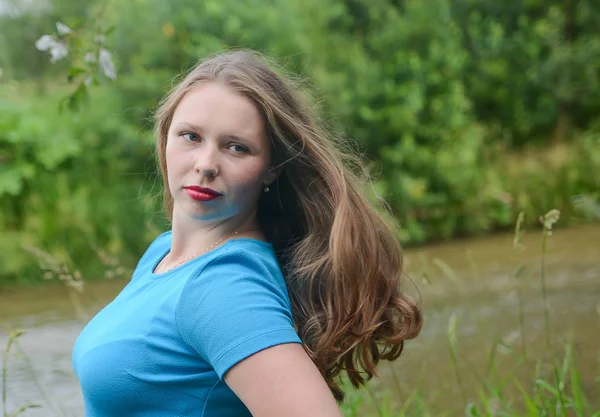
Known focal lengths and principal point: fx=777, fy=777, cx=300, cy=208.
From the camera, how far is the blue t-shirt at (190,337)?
1.21 m

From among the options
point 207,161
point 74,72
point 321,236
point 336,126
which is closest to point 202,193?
point 207,161

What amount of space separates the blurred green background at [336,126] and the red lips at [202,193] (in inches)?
228

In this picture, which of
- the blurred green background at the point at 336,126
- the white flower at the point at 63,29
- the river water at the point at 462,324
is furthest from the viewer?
the blurred green background at the point at 336,126

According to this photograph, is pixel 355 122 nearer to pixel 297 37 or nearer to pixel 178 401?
pixel 297 37

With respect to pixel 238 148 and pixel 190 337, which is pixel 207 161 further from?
pixel 190 337

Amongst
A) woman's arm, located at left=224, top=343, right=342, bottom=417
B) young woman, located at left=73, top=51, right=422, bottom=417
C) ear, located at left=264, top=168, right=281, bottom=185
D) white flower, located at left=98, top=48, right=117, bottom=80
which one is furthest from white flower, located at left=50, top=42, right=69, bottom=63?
woman's arm, located at left=224, top=343, right=342, bottom=417

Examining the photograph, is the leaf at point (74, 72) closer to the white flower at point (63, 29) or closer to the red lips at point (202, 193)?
the white flower at point (63, 29)

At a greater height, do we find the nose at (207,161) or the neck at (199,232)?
the nose at (207,161)

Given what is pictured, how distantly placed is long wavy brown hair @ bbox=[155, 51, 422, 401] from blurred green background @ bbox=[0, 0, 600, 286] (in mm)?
5675

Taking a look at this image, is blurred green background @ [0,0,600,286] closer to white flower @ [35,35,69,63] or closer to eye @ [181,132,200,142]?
white flower @ [35,35,69,63]

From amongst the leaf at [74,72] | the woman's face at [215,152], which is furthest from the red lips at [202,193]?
the leaf at [74,72]

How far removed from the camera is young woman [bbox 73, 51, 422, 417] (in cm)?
121

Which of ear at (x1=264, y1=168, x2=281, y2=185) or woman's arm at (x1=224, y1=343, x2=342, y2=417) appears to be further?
ear at (x1=264, y1=168, x2=281, y2=185)

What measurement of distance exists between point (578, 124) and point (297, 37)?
7.19 metres
